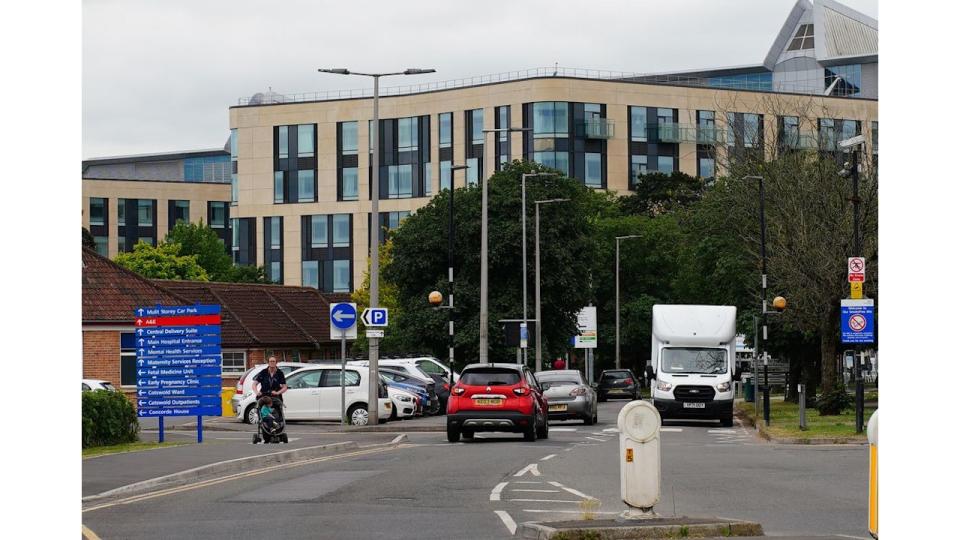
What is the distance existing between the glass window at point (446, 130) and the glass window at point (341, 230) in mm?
8654

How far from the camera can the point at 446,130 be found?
347 feet

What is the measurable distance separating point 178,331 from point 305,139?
7891 cm

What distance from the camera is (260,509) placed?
17.6 metres

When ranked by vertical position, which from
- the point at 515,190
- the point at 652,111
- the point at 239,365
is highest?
the point at 652,111

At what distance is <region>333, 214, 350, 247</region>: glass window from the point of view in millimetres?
109000

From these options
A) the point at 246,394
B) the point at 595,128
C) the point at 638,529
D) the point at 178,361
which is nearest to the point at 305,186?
the point at 595,128

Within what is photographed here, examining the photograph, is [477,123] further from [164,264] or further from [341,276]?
[164,264]

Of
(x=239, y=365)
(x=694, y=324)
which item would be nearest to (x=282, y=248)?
(x=239, y=365)

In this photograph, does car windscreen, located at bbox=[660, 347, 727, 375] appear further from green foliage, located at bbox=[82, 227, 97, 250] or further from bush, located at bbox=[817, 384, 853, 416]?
green foliage, located at bbox=[82, 227, 97, 250]

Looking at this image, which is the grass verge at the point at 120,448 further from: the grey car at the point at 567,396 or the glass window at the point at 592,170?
the glass window at the point at 592,170

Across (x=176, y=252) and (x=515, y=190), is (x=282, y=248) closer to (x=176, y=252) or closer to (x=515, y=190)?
(x=176, y=252)

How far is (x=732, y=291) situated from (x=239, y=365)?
75.2 ft

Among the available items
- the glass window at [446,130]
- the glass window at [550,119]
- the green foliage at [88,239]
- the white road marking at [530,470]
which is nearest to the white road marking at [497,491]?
the white road marking at [530,470]

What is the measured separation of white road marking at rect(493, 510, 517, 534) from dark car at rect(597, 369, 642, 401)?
179 feet
